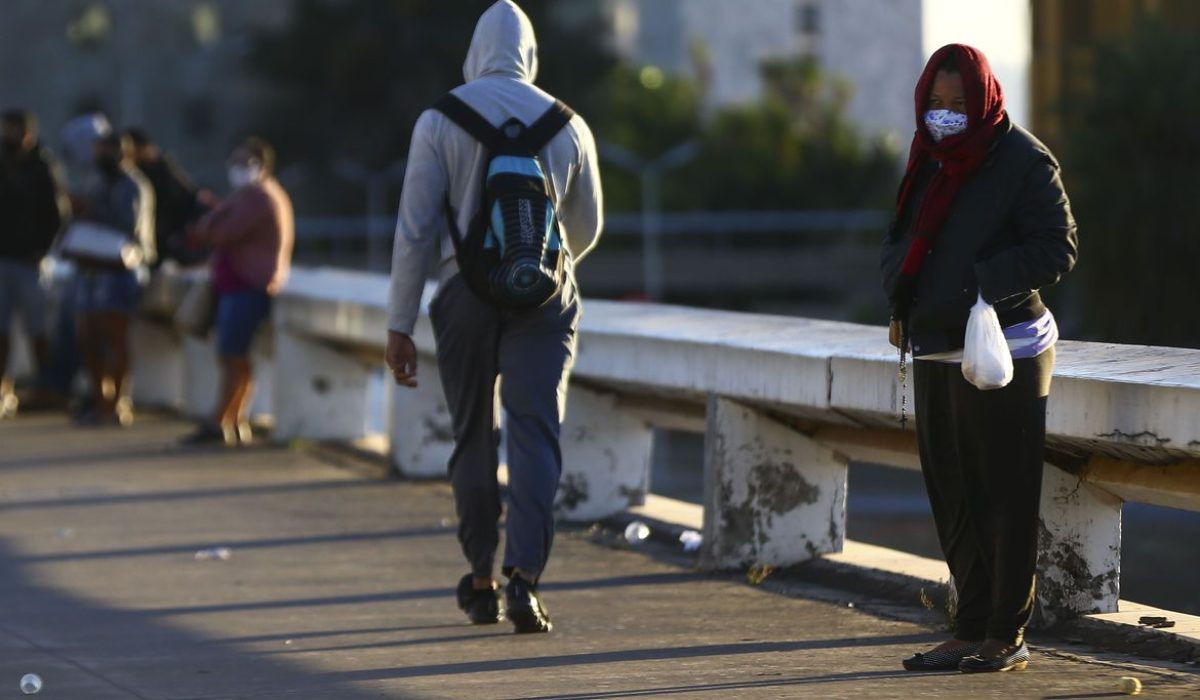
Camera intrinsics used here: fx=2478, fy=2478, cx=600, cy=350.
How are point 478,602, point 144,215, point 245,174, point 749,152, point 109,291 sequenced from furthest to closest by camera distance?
point 749,152, point 109,291, point 144,215, point 245,174, point 478,602

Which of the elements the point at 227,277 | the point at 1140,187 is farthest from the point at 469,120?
the point at 1140,187

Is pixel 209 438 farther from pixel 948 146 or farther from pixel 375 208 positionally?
pixel 375 208

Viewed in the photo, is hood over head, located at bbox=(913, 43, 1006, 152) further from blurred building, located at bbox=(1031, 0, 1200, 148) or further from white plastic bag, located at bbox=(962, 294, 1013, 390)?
blurred building, located at bbox=(1031, 0, 1200, 148)

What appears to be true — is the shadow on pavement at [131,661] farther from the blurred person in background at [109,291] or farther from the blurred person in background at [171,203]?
the blurred person in background at [171,203]

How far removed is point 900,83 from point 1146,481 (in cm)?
13996

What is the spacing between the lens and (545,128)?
24.2 feet

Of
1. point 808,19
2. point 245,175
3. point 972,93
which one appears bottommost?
point 245,175

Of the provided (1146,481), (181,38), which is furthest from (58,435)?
(181,38)

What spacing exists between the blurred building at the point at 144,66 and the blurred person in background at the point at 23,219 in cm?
8878

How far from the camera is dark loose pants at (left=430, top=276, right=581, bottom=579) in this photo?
733cm

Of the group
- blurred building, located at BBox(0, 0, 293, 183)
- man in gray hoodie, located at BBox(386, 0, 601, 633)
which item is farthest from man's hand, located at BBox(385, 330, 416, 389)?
blurred building, located at BBox(0, 0, 293, 183)

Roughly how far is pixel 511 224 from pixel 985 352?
172 centimetres

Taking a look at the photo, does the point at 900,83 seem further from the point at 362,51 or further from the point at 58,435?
the point at 58,435

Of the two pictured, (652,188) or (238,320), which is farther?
(652,188)
